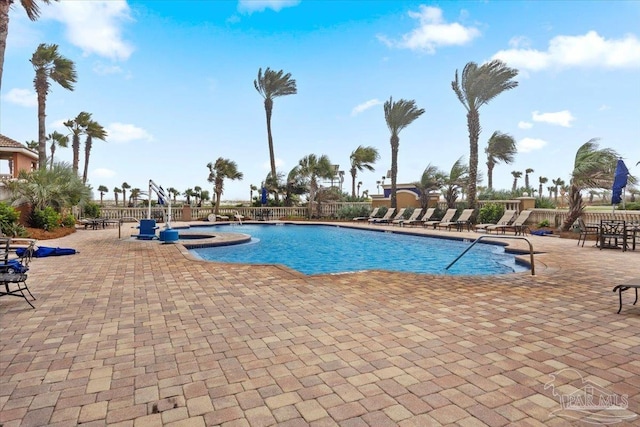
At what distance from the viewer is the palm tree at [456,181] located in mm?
20266

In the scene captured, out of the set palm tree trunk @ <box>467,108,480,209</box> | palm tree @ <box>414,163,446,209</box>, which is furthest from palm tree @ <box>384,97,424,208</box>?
palm tree trunk @ <box>467,108,480,209</box>

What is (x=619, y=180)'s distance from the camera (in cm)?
1054

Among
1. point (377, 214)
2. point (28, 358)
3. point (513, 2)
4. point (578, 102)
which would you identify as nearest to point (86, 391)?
point (28, 358)

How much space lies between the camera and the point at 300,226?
21750 millimetres

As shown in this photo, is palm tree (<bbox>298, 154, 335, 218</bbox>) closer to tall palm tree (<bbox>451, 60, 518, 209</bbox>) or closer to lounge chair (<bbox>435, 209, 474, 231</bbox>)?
tall palm tree (<bbox>451, 60, 518, 209</bbox>)

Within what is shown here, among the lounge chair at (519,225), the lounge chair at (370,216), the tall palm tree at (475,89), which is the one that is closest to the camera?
the lounge chair at (519,225)

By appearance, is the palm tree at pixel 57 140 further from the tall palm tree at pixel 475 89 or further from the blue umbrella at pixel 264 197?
the tall palm tree at pixel 475 89

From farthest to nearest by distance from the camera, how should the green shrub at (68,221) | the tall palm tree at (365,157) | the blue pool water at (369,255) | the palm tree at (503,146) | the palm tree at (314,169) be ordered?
1. the tall palm tree at (365,157)
2. the palm tree at (314,169)
3. the palm tree at (503,146)
4. the green shrub at (68,221)
5. the blue pool water at (369,255)

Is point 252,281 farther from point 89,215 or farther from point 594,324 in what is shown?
point 89,215

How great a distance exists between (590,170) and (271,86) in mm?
27305

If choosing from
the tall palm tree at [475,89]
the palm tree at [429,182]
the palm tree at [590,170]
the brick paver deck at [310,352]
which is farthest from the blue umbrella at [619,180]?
the palm tree at [429,182]

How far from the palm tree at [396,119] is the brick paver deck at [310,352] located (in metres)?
18.9

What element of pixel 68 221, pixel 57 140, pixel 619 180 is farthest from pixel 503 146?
pixel 57 140

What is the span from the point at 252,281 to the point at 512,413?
4.34m
